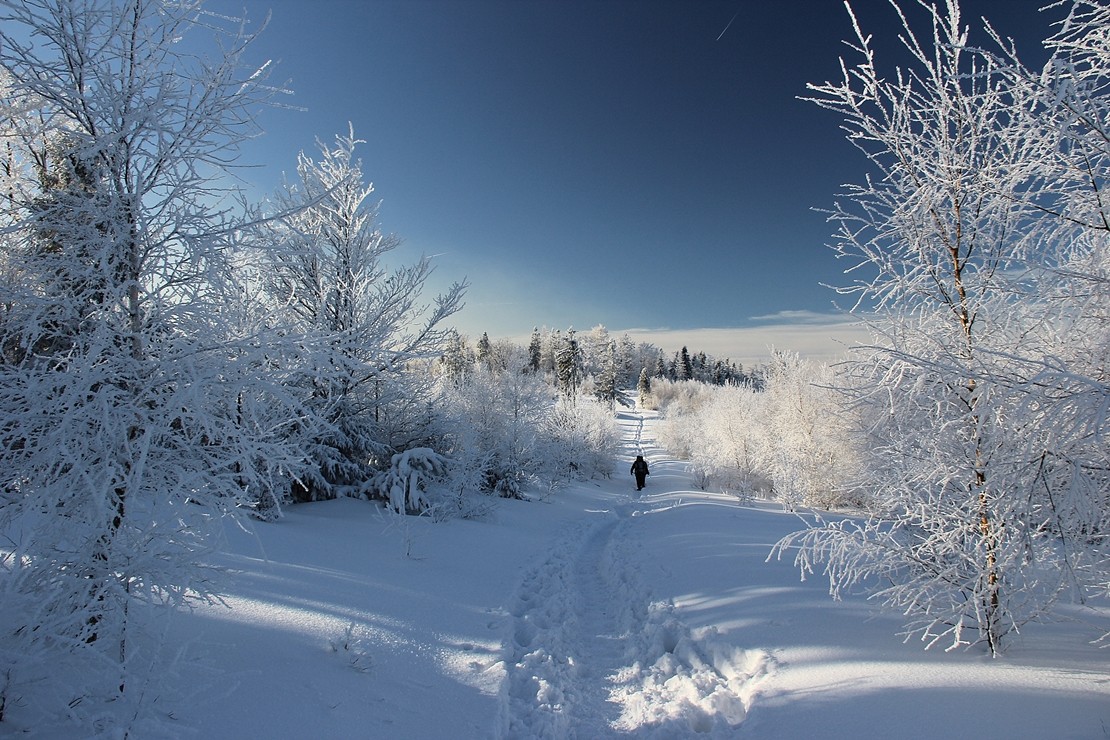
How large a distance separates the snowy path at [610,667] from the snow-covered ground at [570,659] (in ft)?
0.07

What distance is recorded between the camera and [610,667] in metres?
5.01

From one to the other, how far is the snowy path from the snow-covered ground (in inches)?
0.8

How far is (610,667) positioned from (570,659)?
443mm

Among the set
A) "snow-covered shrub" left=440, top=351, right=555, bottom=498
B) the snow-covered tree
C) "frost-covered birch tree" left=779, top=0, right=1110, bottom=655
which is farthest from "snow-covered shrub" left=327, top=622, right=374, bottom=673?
the snow-covered tree

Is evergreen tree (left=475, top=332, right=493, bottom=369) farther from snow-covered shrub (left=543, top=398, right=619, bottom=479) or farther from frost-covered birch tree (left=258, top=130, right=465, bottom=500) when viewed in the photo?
frost-covered birch tree (left=258, top=130, right=465, bottom=500)

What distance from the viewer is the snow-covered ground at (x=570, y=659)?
3.26m

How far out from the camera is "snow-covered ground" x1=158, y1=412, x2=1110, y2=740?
326 centimetres

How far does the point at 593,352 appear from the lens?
78.3 metres

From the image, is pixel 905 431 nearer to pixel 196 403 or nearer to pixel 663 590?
pixel 663 590

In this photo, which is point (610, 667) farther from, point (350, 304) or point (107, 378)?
point (350, 304)

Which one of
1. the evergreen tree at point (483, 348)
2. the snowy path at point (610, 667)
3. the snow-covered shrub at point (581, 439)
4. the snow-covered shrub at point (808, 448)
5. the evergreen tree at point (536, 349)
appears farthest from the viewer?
the evergreen tree at point (536, 349)

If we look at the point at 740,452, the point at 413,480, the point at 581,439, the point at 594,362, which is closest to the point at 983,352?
the point at 413,480

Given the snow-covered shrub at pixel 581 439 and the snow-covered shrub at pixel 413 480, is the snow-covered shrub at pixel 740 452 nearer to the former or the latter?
the snow-covered shrub at pixel 581 439

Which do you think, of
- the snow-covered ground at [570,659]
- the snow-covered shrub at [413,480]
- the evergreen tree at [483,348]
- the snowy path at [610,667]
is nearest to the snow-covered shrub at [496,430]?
the snow-covered shrub at [413,480]
